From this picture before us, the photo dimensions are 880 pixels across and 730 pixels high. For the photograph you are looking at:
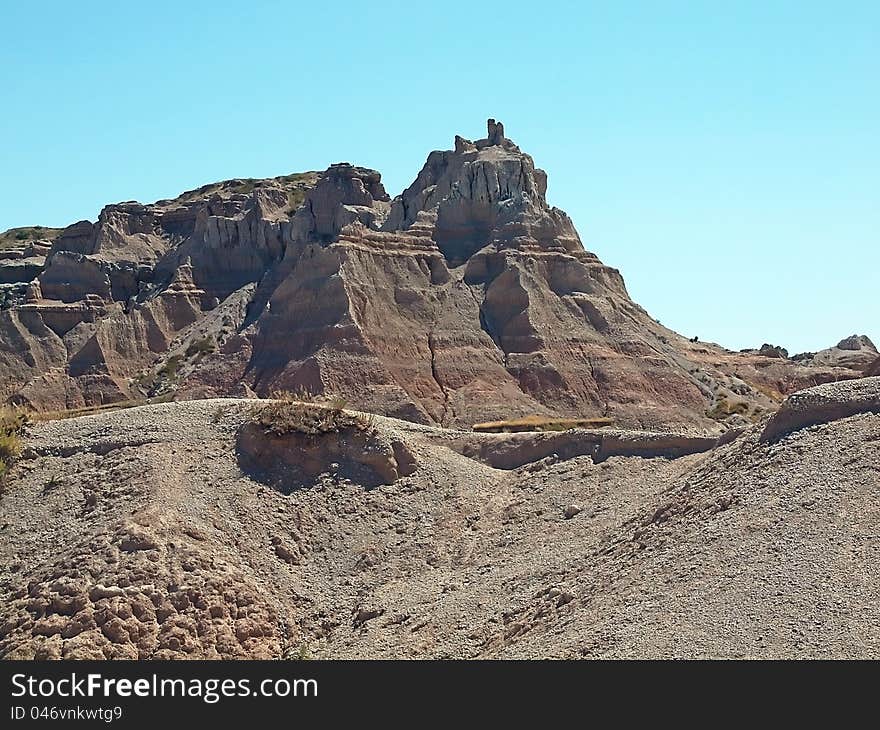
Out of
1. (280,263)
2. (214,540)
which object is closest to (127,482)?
(214,540)

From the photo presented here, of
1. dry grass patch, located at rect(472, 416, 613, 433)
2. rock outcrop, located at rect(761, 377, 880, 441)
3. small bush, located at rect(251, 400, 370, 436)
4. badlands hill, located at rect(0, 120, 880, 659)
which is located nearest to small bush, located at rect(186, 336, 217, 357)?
badlands hill, located at rect(0, 120, 880, 659)

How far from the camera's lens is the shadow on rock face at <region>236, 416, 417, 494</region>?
3509cm

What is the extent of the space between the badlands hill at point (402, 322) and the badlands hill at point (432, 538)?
73.8 ft

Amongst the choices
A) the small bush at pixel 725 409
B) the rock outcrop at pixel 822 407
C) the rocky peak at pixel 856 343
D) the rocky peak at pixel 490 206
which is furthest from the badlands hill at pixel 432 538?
the rocky peak at pixel 856 343

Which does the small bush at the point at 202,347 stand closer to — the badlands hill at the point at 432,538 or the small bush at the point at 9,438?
the small bush at the point at 9,438

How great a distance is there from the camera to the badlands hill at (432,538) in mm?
25062

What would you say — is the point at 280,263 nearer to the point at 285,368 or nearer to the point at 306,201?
the point at 306,201

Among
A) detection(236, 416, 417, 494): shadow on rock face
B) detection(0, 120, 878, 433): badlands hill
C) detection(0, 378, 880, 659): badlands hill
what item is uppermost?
detection(0, 120, 878, 433): badlands hill

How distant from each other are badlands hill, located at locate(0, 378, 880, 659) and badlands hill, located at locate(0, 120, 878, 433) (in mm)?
22508

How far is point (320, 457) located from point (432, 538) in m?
4.01

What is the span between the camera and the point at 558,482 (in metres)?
35.1

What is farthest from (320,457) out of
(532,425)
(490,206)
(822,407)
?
(490,206)

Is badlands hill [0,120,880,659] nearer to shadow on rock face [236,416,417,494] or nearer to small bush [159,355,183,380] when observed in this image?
shadow on rock face [236,416,417,494]

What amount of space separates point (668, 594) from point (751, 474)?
15.9 feet
